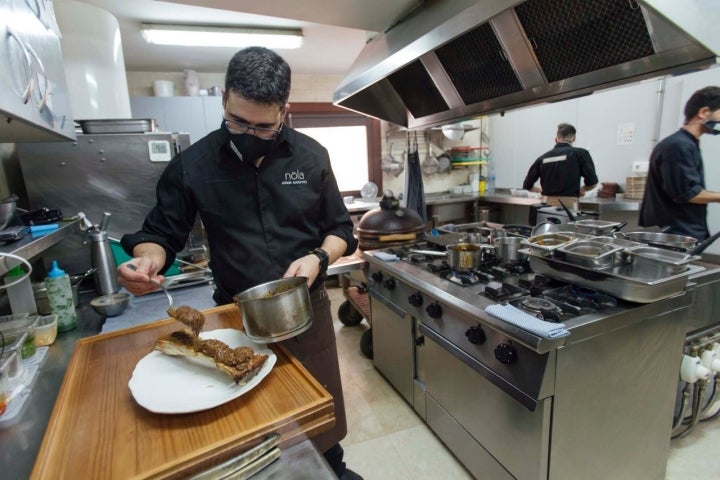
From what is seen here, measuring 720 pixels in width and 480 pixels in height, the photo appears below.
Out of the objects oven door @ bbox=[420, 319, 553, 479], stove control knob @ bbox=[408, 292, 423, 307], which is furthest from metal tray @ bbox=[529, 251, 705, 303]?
stove control knob @ bbox=[408, 292, 423, 307]

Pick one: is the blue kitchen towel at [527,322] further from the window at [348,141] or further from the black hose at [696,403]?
the window at [348,141]

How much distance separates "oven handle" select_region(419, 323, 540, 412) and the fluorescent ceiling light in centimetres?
255

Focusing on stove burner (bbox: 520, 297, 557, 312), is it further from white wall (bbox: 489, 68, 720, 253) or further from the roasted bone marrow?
→ white wall (bbox: 489, 68, 720, 253)

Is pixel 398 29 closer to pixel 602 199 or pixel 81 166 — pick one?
pixel 81 166

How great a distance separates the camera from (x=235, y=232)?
1123 mm

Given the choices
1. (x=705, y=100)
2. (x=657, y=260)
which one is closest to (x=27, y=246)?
(x=657, y=260)

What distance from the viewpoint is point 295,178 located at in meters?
1.17

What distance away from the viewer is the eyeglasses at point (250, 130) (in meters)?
1.01

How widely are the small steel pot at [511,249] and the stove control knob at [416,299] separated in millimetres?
427

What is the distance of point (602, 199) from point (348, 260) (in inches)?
104

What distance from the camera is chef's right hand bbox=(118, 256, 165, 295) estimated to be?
2.78ft

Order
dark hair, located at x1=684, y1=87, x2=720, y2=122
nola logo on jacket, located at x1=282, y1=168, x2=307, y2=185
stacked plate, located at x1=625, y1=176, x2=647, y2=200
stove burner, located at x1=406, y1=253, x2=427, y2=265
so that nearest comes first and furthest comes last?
nola logo on jacket, located at x1=282, y1=168, x2=307, y2=185
stove burner, located at x1=406, y1=253, x2=427, y2=265
dark hair, located at x1=684, y1=87, x2=720, y2=122
stacked plate, located at x1=625, y1=176, x2=647, y2=200

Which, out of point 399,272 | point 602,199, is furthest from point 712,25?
point 602,199

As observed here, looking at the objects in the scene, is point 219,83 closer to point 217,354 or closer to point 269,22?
point 269,22
